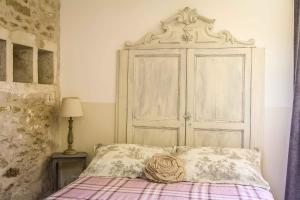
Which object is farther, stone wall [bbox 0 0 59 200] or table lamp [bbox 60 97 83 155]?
table lamp [bbox 60 97 83 155]

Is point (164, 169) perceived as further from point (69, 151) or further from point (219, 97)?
point (69, 151)

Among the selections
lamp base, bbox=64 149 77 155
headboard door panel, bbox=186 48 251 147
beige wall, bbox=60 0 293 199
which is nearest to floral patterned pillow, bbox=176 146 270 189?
headboard door panel, bbox=186 48 251 147

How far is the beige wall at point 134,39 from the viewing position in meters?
3.08

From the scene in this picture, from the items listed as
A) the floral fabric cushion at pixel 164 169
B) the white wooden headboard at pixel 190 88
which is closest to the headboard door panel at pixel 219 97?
the white wooden headboard at pixel 190 88

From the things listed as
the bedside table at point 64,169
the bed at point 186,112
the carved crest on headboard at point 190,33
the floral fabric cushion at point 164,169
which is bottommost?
the bedside table at point 64,169

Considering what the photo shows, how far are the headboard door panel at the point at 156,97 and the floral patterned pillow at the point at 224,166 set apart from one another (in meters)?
0.42

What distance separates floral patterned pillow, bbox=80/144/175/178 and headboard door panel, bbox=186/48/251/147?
1.34 ft

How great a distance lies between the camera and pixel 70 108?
332 cm

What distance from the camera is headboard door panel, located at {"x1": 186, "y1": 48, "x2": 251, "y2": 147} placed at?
3127 mm

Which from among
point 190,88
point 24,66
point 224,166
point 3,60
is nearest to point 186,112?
point 190,88

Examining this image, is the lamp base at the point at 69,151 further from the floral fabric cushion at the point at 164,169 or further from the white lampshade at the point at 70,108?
the floral fabric cushion at the point at 164,169

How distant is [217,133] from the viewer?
126 inches

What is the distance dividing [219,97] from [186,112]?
1.16 ft

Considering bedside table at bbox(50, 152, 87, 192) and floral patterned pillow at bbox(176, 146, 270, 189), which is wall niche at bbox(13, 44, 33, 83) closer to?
bedside table at bbox(50, 152, 87, 192)
